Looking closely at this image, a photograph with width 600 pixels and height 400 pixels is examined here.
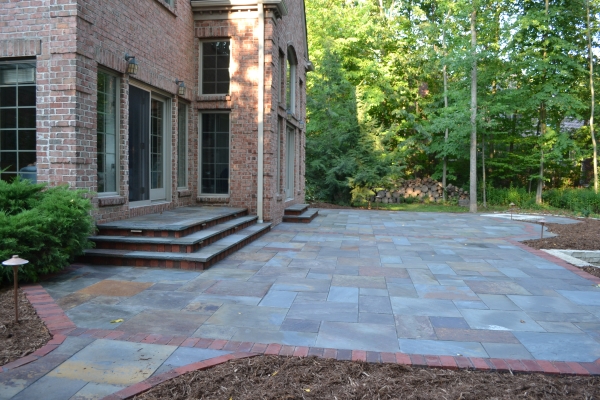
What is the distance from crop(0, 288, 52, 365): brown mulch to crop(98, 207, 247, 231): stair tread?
2.46 m

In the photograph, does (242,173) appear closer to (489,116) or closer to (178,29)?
(178,29)

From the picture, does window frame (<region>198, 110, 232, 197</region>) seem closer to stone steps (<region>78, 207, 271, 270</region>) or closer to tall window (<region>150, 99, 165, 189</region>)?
tall window (<region>150, 99, 165, 189</region>)

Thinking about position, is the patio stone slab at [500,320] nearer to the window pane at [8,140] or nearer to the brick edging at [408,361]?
the brick edging at [408,361]

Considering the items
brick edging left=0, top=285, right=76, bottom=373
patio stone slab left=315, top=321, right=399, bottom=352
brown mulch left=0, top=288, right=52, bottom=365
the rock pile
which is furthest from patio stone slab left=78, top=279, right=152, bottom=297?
the rock pile

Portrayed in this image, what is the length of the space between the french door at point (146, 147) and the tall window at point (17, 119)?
173cm

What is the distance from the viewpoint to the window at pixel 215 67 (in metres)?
10.9

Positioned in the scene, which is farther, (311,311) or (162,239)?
(162,239)

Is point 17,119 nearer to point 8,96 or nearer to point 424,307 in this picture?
point 8,96

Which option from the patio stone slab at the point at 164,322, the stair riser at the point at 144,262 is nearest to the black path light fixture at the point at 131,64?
the stair riser at the point at 144,262

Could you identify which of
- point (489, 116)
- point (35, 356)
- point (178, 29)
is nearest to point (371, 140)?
point (489, 116)

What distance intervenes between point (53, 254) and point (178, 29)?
Result: 21.1 feet

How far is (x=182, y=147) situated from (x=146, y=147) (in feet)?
6.43

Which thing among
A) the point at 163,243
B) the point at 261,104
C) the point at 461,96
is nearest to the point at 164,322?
the point at 163,243

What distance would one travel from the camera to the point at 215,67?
36.0 feet
